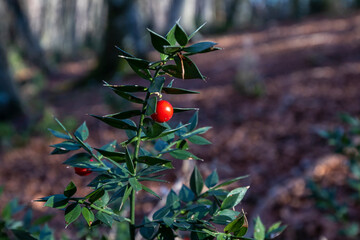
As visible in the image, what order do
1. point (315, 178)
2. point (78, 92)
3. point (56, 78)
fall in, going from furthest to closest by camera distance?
point (56, 78)
point (78, 92)
point (315, 178)

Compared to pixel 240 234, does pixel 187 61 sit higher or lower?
higher

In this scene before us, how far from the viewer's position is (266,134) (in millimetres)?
4102

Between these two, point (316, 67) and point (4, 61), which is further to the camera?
point (4, 61)

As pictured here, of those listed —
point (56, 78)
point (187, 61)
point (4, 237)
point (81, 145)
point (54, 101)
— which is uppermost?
point (187, 61)

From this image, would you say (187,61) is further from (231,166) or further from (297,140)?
(297,140)

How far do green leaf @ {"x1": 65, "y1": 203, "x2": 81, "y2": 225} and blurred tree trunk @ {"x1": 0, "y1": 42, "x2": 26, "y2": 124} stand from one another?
6204mm

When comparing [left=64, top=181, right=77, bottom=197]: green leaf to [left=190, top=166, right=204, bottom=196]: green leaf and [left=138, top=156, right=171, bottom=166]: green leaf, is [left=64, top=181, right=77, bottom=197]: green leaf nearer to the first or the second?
[left=138, top=156, right=171, bottom=166]: green leaf

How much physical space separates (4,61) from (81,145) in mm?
6447

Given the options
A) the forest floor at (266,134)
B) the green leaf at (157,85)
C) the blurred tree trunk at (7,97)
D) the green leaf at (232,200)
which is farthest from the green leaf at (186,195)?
the blurred tree trunk at (7,97)

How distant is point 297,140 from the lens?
3.83 meters

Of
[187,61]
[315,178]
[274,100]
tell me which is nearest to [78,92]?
[274,100]

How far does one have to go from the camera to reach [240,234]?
782 mm

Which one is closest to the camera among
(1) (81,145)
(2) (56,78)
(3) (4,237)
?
(1) (81,145)

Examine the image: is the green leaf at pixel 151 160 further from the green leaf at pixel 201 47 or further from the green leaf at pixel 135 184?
the green leaf at pixel 201 47
